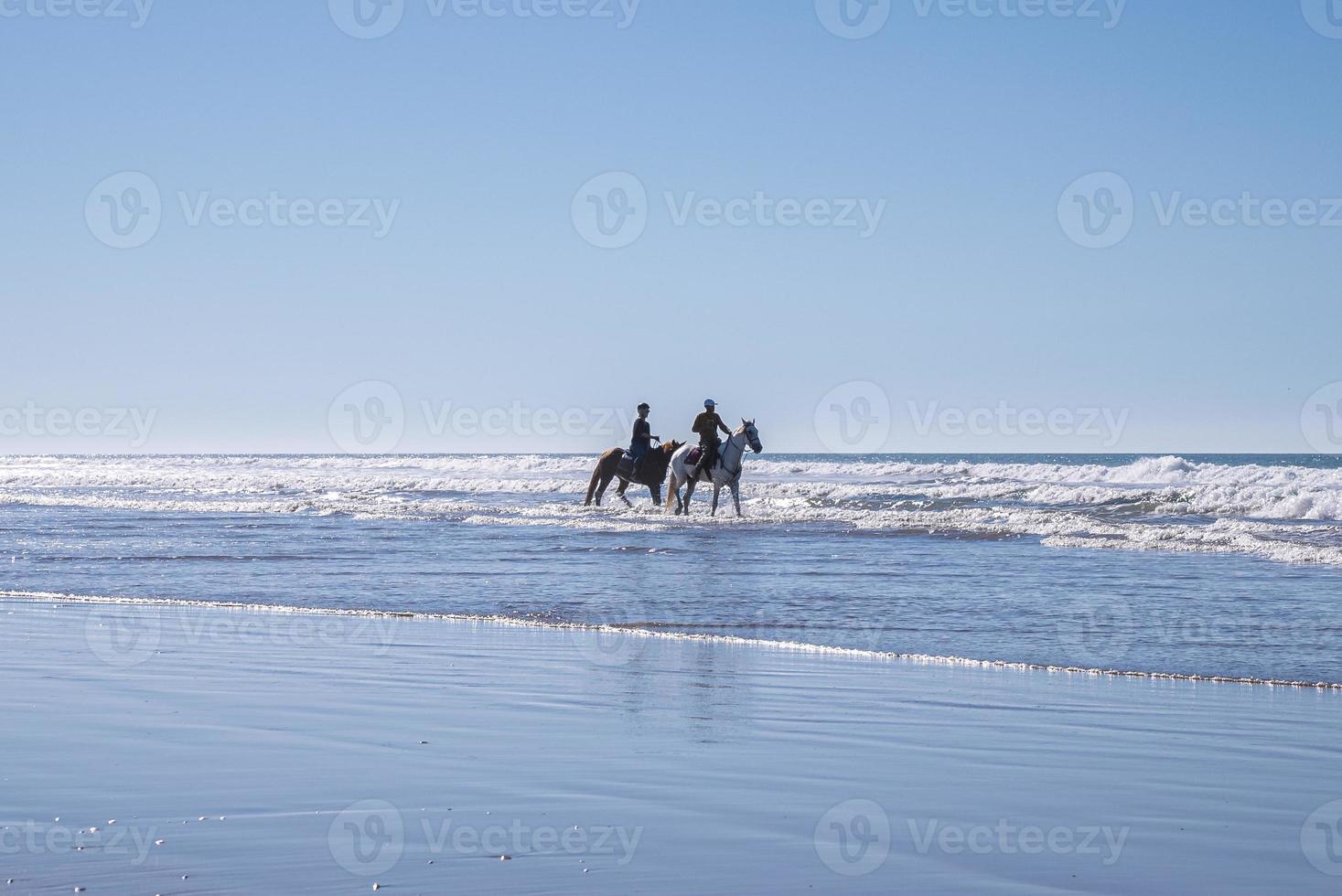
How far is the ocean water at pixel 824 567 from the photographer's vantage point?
27.7 ft

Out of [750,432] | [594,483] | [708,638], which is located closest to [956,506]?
[750,432]

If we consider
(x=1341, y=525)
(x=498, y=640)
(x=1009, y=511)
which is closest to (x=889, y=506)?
(x=1009, y=511)

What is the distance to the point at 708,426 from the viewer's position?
21.7m

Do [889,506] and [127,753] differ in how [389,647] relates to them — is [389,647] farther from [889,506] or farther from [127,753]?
[889,506]

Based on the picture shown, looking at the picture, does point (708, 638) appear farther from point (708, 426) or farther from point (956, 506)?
point (956, 506)

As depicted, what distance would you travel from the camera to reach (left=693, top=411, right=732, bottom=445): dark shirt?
21656 mm

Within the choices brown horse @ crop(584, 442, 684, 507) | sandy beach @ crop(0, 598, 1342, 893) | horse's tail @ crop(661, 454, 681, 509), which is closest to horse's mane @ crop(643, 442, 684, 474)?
brown horse @ crop(584, 442, 684, 507)

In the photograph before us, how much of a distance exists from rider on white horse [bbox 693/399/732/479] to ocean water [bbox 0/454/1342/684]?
103 cm

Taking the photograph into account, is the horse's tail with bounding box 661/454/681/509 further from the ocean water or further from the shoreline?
the shoreline

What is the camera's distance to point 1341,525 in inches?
698

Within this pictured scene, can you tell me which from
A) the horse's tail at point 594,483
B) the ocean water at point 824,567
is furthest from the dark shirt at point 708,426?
the horse's tail at point 594,483

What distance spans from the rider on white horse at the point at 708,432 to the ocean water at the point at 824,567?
103cm

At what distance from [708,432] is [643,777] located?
57.6ft

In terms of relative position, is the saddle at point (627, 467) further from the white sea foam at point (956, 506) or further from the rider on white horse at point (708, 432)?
the rider on white horse at point (708, 432)
